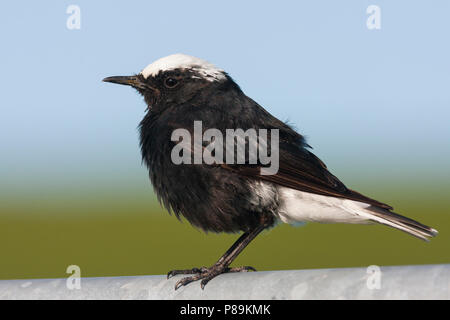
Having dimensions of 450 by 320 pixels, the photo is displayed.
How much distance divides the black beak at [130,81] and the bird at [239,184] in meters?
0.54

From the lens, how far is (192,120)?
17.6ft

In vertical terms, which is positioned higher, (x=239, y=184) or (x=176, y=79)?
(x=176, y=79)

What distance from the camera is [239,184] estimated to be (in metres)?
5.10

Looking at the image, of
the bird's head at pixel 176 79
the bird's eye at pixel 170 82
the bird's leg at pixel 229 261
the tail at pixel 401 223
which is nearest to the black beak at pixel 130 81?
the bird's head at pixel 176 79

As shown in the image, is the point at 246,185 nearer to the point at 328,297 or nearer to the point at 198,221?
the point at 198,221

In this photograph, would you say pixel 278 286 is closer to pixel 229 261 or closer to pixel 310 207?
pixel 310 207

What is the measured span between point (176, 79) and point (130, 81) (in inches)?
19.2

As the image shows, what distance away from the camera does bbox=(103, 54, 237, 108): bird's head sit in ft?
19.6

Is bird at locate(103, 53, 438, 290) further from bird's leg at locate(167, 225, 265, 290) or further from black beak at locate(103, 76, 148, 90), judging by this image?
black beak at locate(103, 76, 148, 90)

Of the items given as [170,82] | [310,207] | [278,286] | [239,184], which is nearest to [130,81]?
[170,82]

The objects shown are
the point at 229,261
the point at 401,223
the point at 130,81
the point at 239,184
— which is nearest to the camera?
the point at 401,223

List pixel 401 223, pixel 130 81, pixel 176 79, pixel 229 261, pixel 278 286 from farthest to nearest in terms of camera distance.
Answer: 1. pixel 130 81
2. pixel 176 79
3. pixel 229 261
4. pixel 401 223
5. pixel 278 286

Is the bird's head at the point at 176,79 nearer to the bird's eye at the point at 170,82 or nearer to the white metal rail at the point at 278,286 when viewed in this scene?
the bird's eye at the point at 170,82

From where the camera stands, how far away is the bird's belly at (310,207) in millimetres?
5023
